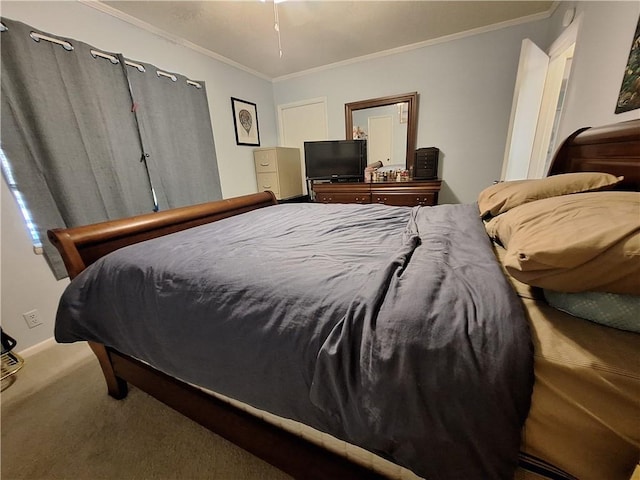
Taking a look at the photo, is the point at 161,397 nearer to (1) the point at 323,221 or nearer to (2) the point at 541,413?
(1) the point at 323,221

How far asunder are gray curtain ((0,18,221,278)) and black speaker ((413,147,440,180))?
8.65ft

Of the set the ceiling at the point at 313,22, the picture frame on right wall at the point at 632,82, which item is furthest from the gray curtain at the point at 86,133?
the picture frame on right wall at the point at 632,82

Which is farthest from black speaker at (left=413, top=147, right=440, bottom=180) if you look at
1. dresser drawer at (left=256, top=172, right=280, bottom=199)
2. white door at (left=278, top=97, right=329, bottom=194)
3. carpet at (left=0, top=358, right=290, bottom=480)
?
carpet at (left=0, top=358, right=290, bottom=480)

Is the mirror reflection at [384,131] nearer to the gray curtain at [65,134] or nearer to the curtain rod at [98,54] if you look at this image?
the curtain rod at [98,54]

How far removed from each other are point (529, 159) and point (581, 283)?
3.08 meters

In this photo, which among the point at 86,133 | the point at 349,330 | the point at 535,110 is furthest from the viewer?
the point at 535,110

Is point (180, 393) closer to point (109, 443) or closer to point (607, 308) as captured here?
point (109, 443)

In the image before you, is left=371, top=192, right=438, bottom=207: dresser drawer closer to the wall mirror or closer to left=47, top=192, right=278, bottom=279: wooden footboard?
the wall mirror

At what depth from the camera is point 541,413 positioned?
1.60 feet

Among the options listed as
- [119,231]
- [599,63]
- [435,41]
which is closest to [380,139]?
[435,41]

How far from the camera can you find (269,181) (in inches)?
144

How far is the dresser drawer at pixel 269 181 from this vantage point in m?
3.62

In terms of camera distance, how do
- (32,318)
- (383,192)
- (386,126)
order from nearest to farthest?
(32,318)
(383,192)
(386,126)

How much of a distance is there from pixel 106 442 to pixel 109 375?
301 mm
